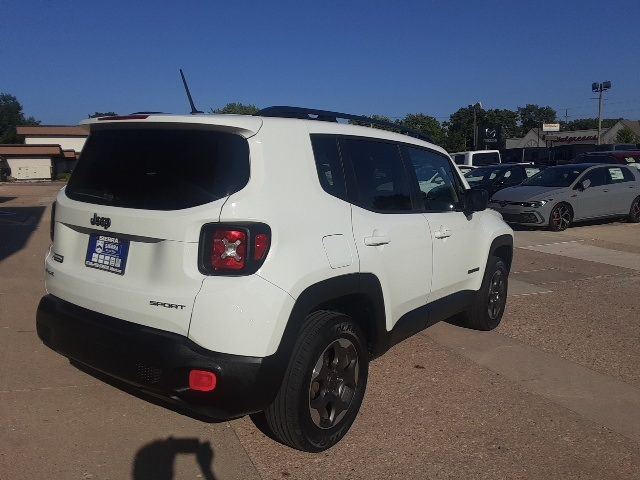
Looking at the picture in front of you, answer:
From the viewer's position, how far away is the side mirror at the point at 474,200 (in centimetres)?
482

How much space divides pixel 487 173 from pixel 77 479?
52.5ft

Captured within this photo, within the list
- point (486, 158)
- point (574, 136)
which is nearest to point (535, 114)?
point (574, 136)

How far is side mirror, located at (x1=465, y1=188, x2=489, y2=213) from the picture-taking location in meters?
4.82

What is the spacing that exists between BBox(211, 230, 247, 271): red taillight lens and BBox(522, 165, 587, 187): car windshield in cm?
1241

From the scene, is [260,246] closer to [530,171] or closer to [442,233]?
[442,233]

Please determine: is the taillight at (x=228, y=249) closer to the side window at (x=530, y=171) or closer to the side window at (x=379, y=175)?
the side window at (x=379, y=175)

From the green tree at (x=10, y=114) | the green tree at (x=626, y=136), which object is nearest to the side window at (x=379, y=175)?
the green tree at (x=626, y=136)

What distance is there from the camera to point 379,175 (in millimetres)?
3879

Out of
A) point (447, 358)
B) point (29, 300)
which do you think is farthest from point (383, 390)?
point (29, 300)

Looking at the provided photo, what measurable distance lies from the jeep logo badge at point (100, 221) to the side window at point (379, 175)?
145 centimetres

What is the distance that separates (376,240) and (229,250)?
111cm

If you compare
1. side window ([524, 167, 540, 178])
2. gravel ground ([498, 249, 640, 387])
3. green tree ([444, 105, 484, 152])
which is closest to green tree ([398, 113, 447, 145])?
green tree ([444, 105, 484, 152])

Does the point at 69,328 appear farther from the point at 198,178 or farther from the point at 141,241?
the point at 198,178

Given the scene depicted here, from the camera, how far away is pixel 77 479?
294 cm
